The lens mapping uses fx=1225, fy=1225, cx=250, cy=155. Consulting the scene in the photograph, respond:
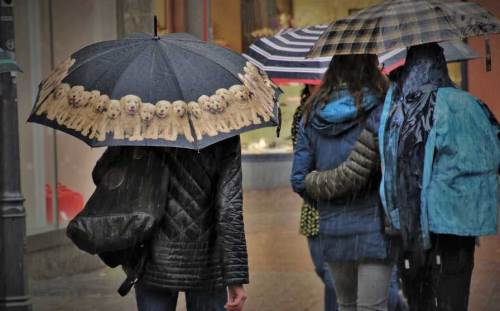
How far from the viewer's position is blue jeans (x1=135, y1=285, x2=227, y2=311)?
18.1 ft

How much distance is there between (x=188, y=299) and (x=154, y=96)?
0.94 meters

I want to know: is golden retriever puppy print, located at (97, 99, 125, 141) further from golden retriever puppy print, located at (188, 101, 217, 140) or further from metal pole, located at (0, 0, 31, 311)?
metal pole, located at (0, 0, 31, 311)

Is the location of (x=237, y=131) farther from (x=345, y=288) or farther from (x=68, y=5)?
(x=68, y=5)

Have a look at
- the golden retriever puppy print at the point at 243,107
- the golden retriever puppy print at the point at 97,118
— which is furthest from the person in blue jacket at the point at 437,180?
the golden retriever puppy print at the point at 97,118

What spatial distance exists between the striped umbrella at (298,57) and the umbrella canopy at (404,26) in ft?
4.75

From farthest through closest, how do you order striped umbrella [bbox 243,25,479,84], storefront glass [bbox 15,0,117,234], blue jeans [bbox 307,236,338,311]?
1. storefront glass [bbox 15,0,117,234]
2. striped umbrella [bbox 243,25,479,84]
3. blue jeans [bbox 307,236,338,311]

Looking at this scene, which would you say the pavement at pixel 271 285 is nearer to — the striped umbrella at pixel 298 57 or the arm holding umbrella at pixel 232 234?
the striped umbrella at pixel 298 57

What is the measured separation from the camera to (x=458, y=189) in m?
5.59

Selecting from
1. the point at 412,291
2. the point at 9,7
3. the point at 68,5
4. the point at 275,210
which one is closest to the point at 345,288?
the point at 412,291

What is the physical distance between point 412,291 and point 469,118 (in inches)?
35.8

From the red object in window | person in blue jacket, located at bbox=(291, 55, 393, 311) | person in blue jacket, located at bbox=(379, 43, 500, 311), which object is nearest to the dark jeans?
person in blue jacket, located at bbox=(379, 43, 500, 311)

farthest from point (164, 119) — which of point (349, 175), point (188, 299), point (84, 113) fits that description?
point (349, 175)

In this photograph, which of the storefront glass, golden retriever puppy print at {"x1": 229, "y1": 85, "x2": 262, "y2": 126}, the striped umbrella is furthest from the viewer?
the storefront glass

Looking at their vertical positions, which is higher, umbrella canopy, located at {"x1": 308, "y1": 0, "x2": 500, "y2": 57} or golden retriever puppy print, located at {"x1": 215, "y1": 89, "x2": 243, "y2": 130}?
umbrella canopy, located at {"x1": 308, "y1": 0, "x2": 500, "y2": 57}
